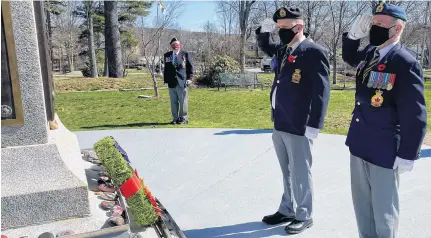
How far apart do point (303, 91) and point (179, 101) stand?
493 centimetres

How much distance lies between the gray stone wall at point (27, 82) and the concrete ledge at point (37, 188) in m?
0.07

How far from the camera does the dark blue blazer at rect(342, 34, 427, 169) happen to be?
2.12 meters

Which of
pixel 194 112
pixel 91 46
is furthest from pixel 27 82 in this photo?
pixel 91 46

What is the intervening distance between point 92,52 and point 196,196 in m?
22.4

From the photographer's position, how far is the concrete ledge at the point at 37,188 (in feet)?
8.01

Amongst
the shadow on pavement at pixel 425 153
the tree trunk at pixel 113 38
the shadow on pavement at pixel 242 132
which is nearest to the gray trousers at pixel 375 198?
the shadow on pavement at pixel 425 153

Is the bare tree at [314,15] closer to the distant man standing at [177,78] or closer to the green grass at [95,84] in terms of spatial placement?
the green grass at [95,84]

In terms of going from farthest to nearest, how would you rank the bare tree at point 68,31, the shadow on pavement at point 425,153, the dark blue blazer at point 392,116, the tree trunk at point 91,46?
the bare tree at point 68,31, the tree trunk at point 91,46, the shadow on pavement at point 425,153, the dark blue blazer at point 392,116

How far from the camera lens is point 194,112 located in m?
9.80

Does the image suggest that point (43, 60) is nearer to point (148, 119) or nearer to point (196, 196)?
point (196, 196)

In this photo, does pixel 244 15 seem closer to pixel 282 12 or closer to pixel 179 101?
pixel 179 101

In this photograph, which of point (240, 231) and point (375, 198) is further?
point (240, 231)

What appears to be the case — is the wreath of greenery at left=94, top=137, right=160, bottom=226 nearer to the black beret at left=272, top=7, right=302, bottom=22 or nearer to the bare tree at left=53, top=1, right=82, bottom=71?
the black beret at left=272, top=7, right=302, bottom=22

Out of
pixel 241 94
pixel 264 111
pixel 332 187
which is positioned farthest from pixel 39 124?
pixel 241 94
